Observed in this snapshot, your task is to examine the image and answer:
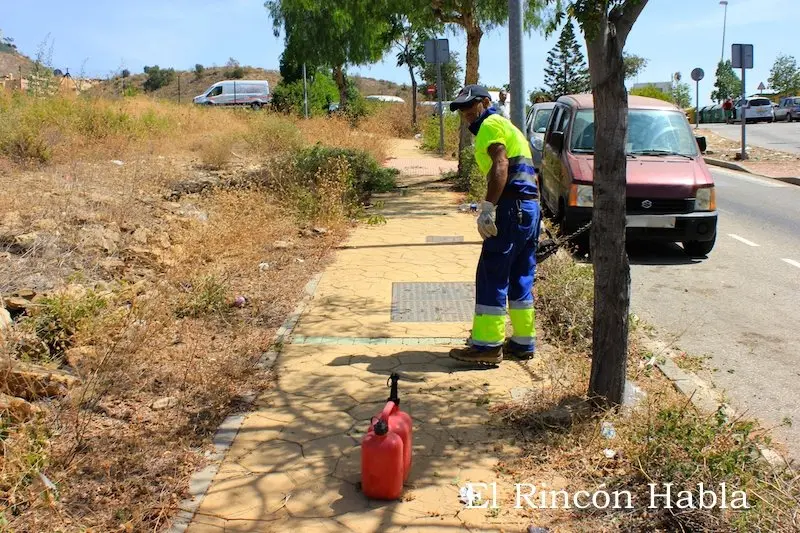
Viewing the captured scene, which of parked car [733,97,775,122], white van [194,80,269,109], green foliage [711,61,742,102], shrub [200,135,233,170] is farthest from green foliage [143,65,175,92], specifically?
shrub [200,135,233,170]

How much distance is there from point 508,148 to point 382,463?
8.75 ft

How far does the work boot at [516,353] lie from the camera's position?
539 cm

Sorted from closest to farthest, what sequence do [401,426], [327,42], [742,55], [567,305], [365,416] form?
[401,426] < [365,416] < [567,305] < [742,55] < [327,42]

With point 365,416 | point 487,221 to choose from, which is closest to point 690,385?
point 487,221

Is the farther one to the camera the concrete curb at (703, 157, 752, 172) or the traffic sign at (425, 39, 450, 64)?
the concrete curb at (703, 157, 752, 172)

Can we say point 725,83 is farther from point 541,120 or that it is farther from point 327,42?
point 541,120

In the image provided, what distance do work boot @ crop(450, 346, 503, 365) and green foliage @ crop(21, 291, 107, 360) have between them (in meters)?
2.59

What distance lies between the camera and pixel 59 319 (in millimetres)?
5066

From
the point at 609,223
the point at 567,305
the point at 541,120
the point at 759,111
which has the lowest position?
the point at 567,305

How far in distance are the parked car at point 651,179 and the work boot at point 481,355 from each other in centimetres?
419

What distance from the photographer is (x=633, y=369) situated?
506 centimetres

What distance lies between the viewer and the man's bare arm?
201 inches

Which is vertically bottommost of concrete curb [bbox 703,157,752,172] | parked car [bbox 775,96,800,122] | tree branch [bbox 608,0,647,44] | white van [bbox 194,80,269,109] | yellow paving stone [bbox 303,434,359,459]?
yellow paving stone [bbox 303,434,359,459]

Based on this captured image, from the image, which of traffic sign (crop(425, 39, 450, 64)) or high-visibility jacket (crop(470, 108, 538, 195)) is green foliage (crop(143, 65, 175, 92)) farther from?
high-visibility jacket (crop(470, 108, 538, 195))
